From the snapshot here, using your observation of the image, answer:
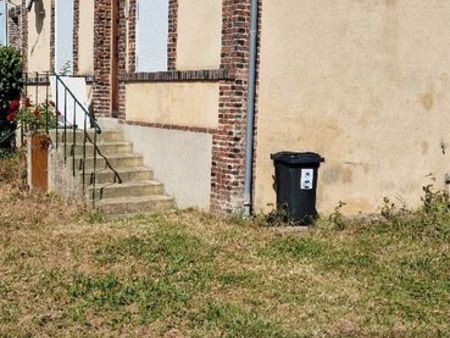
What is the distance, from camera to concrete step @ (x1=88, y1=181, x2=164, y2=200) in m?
9.64

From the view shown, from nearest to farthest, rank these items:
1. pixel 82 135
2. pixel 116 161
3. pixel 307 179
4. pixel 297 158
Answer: pixel 297 158
pixel 307 179
pixel 116 161
pixel 82 135

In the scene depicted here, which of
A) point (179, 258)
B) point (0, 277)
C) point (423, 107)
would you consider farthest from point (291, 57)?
point (0, 277)

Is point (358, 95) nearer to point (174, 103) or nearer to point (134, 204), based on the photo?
point (174, 103)

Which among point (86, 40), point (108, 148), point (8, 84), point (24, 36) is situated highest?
point (24, 36)

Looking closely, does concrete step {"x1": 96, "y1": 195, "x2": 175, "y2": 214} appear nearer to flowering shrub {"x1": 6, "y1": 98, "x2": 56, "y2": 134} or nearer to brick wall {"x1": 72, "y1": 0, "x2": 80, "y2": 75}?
flowering shrub {"x1": 6, "y1": 98, "x2": 56, "y2": 134}

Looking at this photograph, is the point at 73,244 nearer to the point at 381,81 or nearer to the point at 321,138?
the point at 321,138

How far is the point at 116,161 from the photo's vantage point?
10469 millimetres

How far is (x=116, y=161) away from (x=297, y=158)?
127 inches

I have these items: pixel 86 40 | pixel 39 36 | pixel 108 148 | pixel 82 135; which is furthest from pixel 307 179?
pixel 39 36

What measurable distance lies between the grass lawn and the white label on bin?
23.1 inches

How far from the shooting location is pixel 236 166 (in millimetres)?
8898

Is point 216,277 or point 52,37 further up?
point 52,37

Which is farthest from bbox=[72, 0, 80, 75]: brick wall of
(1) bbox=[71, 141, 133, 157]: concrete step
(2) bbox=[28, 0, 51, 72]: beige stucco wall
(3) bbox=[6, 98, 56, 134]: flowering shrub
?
(1) bbox=[71, 141, 133, 157]: concrete step

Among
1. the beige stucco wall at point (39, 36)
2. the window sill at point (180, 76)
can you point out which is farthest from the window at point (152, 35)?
the beige stucco wall at point (39, 36)
